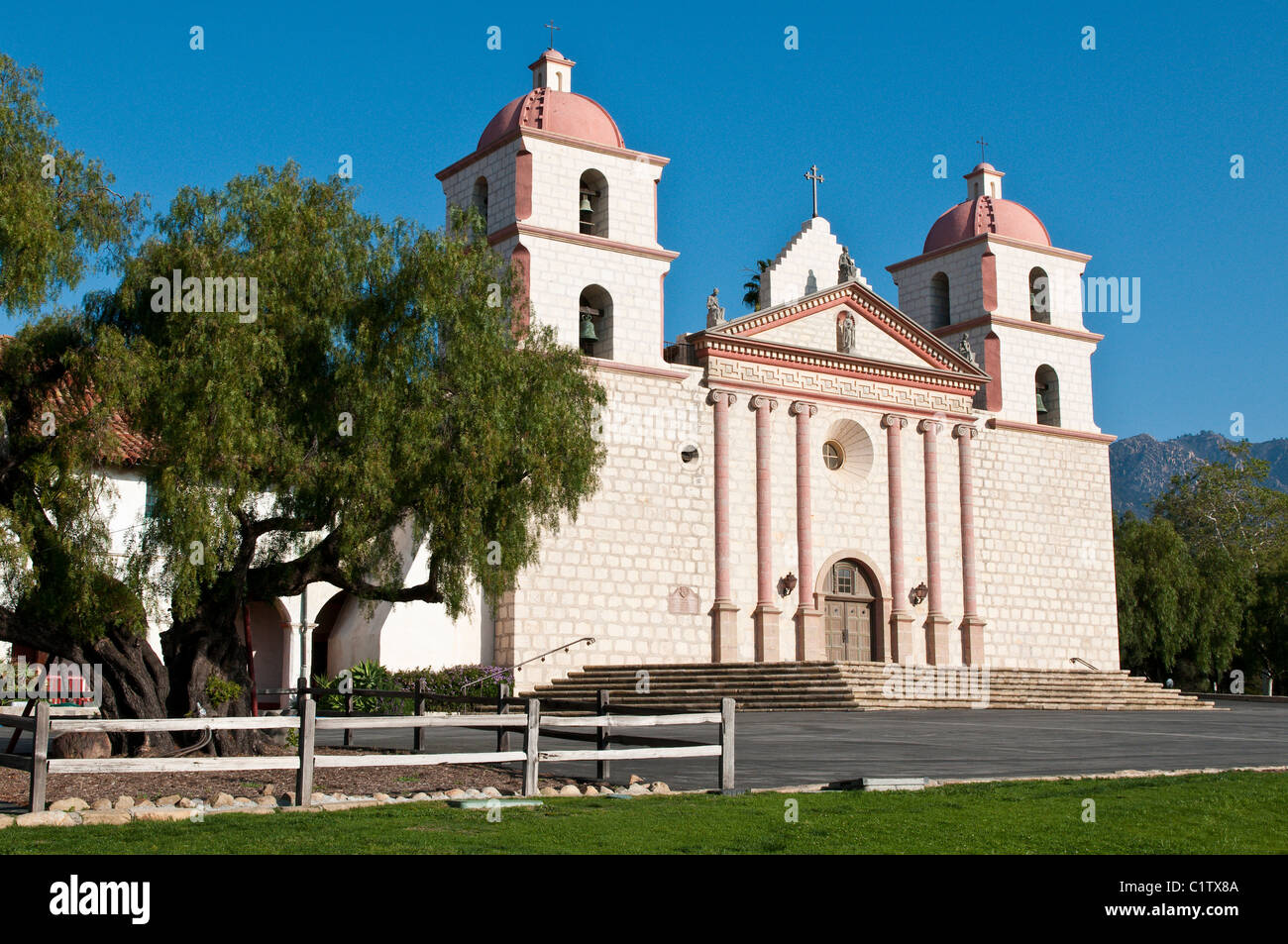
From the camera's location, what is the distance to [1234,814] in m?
10.9

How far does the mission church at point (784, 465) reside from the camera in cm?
3275

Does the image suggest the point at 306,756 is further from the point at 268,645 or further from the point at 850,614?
the point at 850,614

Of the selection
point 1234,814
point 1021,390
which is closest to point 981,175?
point 1021,390

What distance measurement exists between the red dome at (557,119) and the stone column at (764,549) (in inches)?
301

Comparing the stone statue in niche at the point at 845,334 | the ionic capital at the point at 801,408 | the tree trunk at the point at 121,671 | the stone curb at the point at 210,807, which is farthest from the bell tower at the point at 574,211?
the stone curb at the point at 210,807

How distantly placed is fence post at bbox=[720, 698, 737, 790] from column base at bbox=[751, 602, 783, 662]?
19902 millimetres

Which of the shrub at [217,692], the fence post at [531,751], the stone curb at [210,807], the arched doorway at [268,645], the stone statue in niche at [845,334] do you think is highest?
the stone statue in niche at [845,334]

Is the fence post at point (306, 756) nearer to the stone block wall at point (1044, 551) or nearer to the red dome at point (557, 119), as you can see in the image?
the red dome at point (557, 119)

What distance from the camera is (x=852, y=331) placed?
37.0 m

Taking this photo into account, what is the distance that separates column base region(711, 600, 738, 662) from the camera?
33562mm

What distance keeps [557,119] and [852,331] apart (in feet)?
31.8

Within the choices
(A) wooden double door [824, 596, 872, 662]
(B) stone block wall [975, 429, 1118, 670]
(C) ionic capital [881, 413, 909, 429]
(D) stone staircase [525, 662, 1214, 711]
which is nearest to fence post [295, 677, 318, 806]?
(D) stone staircase [525, 662, 1214, 711]

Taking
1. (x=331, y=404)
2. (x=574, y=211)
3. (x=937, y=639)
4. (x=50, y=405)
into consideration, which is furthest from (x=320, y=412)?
(x=937, y=639)
